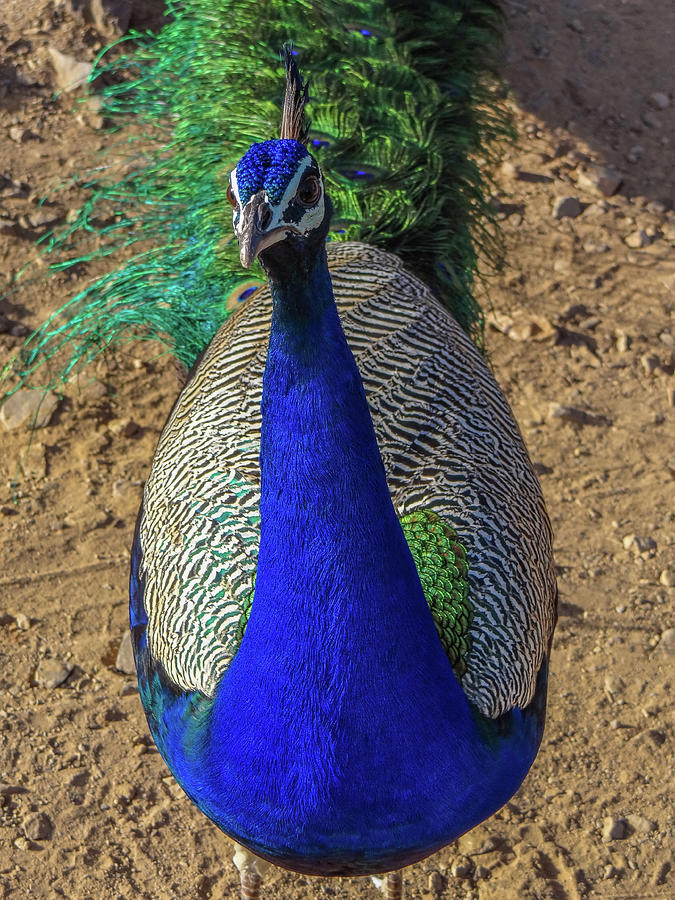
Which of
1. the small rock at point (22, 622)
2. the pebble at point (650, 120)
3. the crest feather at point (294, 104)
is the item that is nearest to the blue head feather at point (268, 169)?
the crest feather at point (294, 104)

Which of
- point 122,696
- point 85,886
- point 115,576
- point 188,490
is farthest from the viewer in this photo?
point 115,576

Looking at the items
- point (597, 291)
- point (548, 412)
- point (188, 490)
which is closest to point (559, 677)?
point (548, 412)

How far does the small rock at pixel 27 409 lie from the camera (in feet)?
13.2

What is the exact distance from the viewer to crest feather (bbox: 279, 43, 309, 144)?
207 centimetres

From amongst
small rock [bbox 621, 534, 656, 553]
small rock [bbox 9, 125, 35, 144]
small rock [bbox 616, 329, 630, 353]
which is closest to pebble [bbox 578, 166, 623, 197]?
small rock [bbox 616, 329, 630, 353]

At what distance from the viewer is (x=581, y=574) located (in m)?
3.76

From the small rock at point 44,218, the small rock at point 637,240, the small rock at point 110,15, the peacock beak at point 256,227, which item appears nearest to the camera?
the peacock beak at point 256,227

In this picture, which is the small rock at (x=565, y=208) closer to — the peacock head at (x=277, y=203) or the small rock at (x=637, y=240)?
the small rock at (x=637, y=240)

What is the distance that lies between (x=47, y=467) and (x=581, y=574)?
191 centimetres

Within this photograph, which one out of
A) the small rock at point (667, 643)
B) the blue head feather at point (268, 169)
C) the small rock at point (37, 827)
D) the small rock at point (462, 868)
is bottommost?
the small rock at point (37, 827)

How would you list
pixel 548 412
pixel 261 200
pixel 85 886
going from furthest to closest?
pixel 548 412 < pixel 85 886 < pixel 261 200

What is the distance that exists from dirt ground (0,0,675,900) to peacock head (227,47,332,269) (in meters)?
1.95

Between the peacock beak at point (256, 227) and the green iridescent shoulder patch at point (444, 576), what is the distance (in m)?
0.93

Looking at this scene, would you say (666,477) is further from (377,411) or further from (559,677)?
(377,411)
